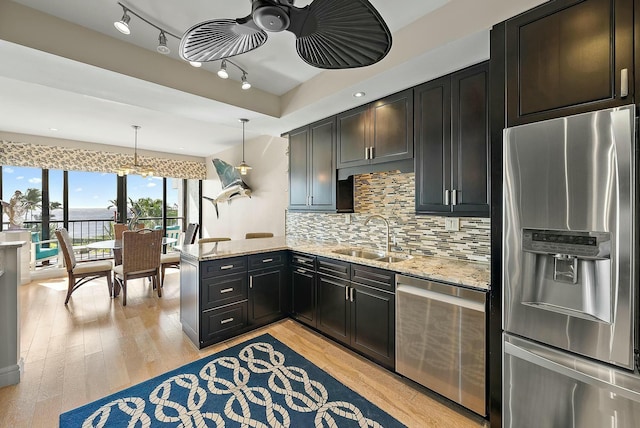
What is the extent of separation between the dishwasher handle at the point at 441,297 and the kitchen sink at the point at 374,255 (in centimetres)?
53

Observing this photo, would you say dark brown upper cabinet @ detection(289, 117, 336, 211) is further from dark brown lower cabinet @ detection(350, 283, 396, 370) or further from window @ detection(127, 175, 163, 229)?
window @ detection(127, 175, 163, 229)

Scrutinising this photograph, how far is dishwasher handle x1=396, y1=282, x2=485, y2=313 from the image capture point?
1739 mm

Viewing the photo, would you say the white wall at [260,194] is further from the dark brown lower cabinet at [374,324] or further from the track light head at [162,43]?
the track light head at [162,43]

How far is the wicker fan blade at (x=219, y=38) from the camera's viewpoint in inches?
50.6

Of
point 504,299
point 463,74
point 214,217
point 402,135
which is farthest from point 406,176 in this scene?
point 214,217

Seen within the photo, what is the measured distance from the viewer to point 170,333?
2977 mm

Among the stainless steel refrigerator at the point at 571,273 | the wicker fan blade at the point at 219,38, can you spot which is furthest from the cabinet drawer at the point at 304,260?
the wicker fan blade at the point at 219,38

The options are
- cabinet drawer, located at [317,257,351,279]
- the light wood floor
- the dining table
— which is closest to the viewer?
the light wood floor

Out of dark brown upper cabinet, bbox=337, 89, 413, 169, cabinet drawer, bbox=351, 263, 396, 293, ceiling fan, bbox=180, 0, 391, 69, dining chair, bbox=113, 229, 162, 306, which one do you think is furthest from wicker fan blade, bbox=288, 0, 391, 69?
dining chair, bbox=113, 229, 162, 306

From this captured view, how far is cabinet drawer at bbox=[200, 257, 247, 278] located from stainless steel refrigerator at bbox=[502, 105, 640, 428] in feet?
7.60

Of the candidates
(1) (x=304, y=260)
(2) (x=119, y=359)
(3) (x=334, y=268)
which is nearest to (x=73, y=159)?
(2) (x=119, y=359)

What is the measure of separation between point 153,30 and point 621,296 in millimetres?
3277

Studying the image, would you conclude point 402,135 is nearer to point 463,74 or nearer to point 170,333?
point 463,74

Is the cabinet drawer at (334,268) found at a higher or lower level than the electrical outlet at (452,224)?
lower
